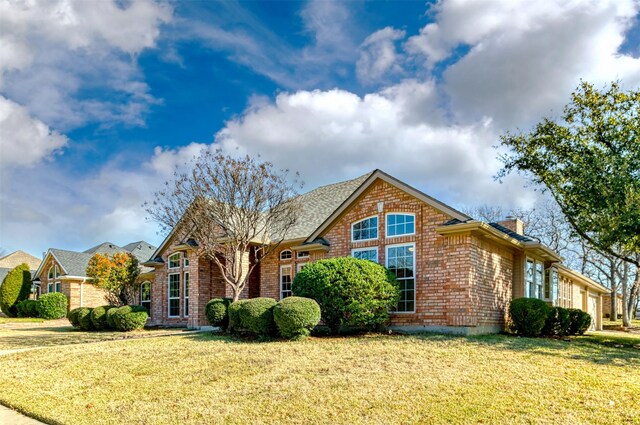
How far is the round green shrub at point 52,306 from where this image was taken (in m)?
33.5

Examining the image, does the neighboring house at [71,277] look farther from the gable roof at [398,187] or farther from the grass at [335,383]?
the grass at [335,383]

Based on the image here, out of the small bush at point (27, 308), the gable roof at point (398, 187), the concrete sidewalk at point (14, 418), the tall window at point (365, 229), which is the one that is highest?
the gable roof at point (398, 187)

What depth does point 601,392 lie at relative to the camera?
7.68 m

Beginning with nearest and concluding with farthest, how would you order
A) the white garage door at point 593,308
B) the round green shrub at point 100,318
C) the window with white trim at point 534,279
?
the window with white trim at point 534,279, the round green shrub at point 100,318, the white garage door at point 593,308

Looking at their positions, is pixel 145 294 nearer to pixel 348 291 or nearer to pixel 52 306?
pixel 52 306

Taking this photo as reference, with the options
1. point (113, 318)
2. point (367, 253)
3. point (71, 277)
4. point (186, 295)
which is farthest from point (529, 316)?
point (71, 277)

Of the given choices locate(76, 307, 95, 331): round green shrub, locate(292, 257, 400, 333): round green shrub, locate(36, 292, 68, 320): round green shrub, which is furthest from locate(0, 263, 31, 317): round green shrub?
locate(292, 257, 400, 333): round green shrub

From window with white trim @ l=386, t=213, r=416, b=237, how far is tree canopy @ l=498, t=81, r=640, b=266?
506 centimetres

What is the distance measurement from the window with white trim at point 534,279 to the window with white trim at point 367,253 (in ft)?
18.3

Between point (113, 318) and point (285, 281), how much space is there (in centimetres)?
716

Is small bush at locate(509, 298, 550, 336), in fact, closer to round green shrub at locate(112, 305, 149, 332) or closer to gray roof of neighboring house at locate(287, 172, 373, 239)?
gray roof of neighboring house at locate(287, 172, 373, 239)

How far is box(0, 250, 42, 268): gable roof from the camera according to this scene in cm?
6406

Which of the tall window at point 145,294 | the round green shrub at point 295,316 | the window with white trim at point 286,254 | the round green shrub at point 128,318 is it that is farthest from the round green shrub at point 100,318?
the round green shrub at point 295,316

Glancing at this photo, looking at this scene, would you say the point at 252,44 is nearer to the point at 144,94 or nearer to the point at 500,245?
the point at 144,94
